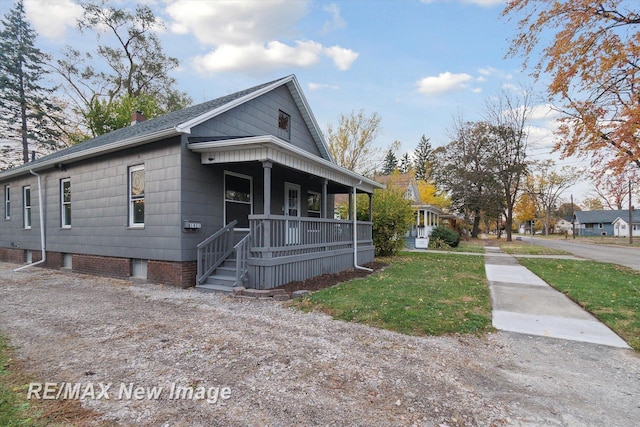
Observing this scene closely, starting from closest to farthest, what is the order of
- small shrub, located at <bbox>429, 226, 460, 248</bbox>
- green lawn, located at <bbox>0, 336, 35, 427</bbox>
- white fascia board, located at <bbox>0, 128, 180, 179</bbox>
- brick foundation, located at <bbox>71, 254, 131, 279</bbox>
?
green lawn, located at <bbox>0, 336, 35, 427</bbox>
white fascia board, located at <bbox>0, 128, 180, 179</bbox>
brick foundation, located at <bbox>71, 254, 131, 279</bbox>
small shrub, located at <bbox>429, 226, 460, 248</bbox>

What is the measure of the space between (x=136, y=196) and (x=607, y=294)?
434 inches

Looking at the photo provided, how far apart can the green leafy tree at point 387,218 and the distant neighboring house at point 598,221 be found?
64198 millimetres

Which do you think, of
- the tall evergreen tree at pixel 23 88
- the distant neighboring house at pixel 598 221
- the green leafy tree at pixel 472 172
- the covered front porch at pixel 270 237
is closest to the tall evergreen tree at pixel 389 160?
the green leafy tree at pixel 472 172

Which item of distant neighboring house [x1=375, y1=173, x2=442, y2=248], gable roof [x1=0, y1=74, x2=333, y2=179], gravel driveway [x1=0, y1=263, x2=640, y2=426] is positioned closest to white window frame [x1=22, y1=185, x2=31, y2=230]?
gable roof [x1=0, y1=74, x2=333, y2=179]

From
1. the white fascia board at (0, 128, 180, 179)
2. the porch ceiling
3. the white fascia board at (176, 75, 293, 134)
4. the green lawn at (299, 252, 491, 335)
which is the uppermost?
the white fascia board at (176, 75, 293, 134)

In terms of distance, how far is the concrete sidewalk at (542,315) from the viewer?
443 centimetres

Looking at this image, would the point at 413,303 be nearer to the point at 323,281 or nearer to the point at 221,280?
the point at 323,281

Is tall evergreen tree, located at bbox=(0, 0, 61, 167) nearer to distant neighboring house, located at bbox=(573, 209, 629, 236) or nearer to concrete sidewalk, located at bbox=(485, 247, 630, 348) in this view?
concrete sidewalk, located at bbox=(485, 247, 630, 348)

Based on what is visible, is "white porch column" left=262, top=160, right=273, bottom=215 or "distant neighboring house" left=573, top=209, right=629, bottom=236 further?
"distant neighboring house" left=573, top=209, right=629, bottom=236

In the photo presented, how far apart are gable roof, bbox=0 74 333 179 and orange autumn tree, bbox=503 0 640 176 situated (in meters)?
6.77

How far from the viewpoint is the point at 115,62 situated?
25047 mm

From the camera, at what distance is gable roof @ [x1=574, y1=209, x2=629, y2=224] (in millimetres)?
62281

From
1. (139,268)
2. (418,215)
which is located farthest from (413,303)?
(418,215)

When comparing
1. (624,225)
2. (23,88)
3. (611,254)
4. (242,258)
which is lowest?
(611,254)
